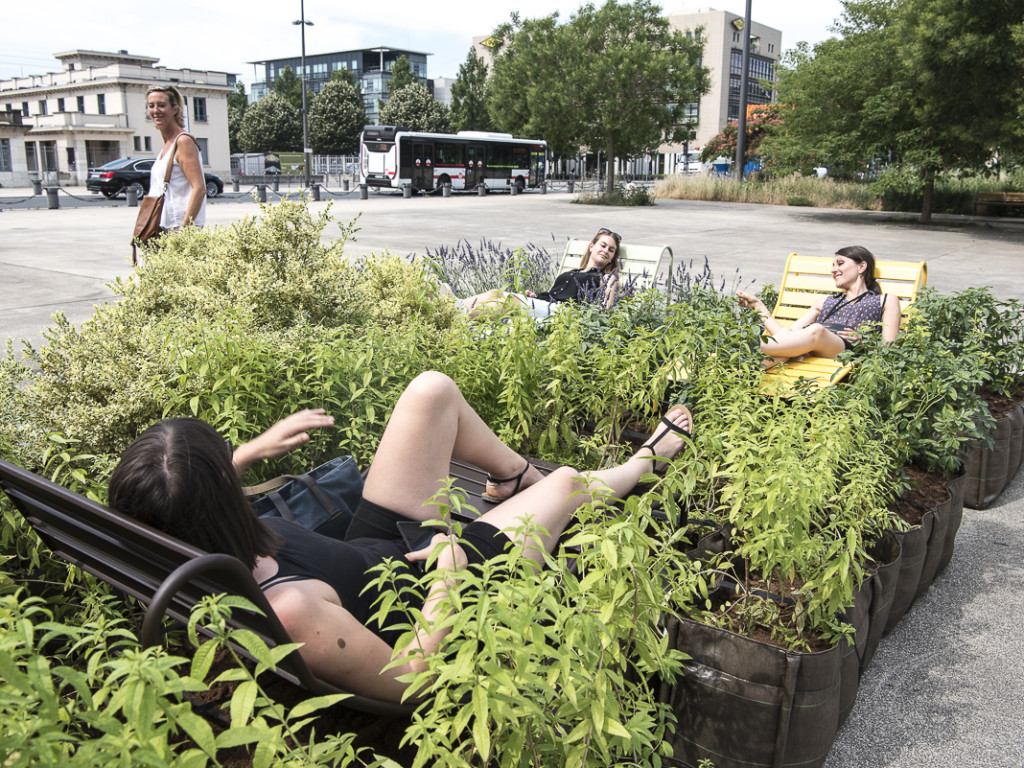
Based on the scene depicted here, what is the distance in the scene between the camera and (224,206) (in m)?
28.4

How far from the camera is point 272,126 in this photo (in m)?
72.7

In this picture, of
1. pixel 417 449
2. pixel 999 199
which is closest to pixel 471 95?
pixel 999 199

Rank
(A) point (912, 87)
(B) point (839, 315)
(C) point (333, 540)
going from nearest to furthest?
(C) point (333, 540), (B) point (839, 315), (A) point (912, 87)

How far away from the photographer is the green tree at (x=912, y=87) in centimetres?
1897

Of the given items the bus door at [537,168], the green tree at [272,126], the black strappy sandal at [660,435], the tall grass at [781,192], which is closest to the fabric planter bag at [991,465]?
the black strappy sandal at [660,435]

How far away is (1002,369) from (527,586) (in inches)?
181

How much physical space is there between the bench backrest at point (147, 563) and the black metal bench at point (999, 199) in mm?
32015

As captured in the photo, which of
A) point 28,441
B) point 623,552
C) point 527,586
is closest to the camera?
point 527,586

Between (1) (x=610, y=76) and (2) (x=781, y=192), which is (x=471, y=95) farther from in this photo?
(2) (x=781, y=192)

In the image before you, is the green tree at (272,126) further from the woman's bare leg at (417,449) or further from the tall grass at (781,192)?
the woman's bare leg at (417,449)

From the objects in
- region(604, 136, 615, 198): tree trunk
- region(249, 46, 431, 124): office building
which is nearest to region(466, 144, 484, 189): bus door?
region(604, 136, 615, 198): tree trunk

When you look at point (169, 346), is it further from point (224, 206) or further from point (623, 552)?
point (224, 206)

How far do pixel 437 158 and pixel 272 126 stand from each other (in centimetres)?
4213

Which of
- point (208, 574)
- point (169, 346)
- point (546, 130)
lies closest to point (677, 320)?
point (169, 346)
